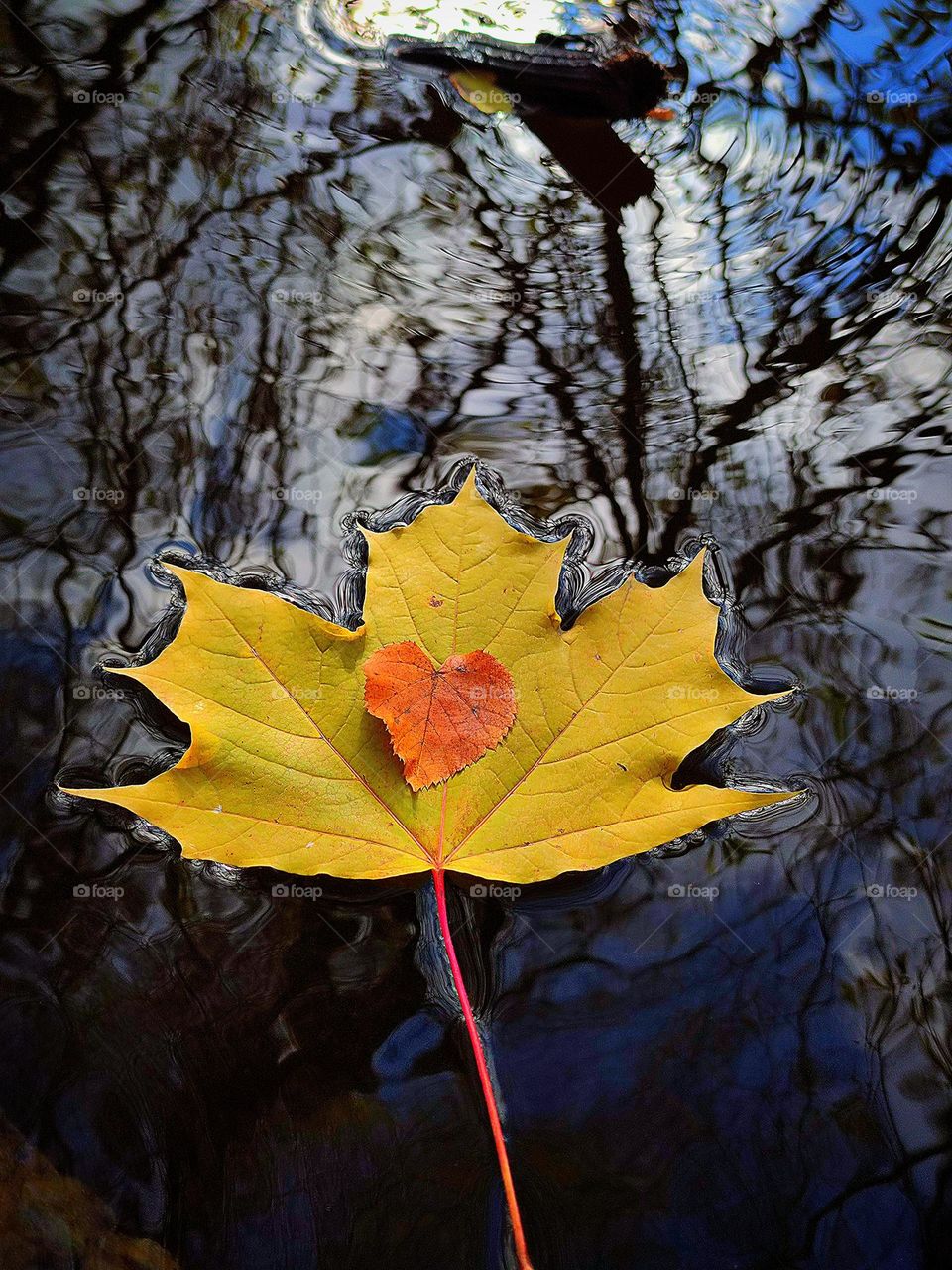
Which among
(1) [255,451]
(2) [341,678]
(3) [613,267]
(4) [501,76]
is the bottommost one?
(2) [341,678]

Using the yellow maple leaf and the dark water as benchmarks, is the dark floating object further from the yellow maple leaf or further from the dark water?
the yellow maple leaf

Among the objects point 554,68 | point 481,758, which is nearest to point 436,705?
point 481,758

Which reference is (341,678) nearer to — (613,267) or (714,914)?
(714,914)

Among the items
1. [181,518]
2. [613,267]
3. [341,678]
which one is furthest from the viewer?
[613,267]

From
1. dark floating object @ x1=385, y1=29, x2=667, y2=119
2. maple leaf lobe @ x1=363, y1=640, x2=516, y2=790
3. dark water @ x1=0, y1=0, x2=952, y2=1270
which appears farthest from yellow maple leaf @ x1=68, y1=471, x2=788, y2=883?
dark floating object @ x1=385, y1=29, x2=667, y2=119

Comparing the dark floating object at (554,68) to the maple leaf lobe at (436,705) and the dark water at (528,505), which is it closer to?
the dark water at (528,505)

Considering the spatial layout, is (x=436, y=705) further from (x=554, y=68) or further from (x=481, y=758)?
(x=554, y=68)

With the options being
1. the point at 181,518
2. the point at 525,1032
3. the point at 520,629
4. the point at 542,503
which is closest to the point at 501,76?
the point at 542,503
